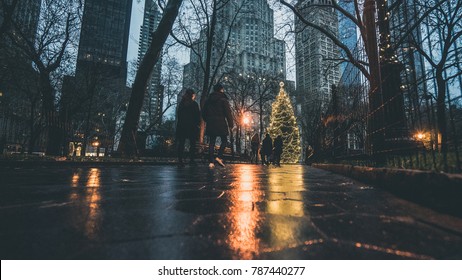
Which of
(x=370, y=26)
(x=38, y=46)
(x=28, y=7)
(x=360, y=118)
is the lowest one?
(x=360, y=118)

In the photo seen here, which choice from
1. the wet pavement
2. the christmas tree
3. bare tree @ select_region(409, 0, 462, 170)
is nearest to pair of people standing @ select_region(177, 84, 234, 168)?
the wet pavement

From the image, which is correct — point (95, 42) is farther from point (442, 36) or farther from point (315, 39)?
point (442, 36)

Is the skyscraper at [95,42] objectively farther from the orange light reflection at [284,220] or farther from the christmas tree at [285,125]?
the christmas tree at [285,125]

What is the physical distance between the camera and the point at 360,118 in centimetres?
466

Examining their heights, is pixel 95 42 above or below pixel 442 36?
above

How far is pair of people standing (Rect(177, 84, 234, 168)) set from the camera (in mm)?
6754

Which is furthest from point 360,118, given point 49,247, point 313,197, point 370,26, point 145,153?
point 145,153

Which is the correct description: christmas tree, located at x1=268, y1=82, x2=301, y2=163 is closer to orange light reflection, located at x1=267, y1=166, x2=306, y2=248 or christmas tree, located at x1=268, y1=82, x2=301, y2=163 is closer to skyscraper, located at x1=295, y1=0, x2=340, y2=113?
skyscraper, located at x1=295, y1=0, x2=340, y2=113

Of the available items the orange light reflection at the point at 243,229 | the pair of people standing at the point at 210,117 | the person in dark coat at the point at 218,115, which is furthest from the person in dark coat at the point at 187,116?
the orange light reflection at the point at 243,229

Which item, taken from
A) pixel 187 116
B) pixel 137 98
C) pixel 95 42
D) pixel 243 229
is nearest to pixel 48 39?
pixel 95 42

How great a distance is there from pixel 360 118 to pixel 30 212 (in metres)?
5.10

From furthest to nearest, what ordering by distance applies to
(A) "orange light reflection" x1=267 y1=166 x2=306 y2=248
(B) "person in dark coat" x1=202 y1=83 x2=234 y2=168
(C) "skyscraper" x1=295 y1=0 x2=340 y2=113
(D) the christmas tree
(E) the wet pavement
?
1. (D) the christmas tree
2. (C) "skyscraper" x1=295 y1=0 x2=340 y2=113
3. (B) "person in dark coat" x1=202 y1=83 x2=234 y2=168
4. (A) "orange light reflection" x1=267 y1=166 x2=306 y2=248
5. (E) the wet pavement

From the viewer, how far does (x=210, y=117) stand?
6.80m
